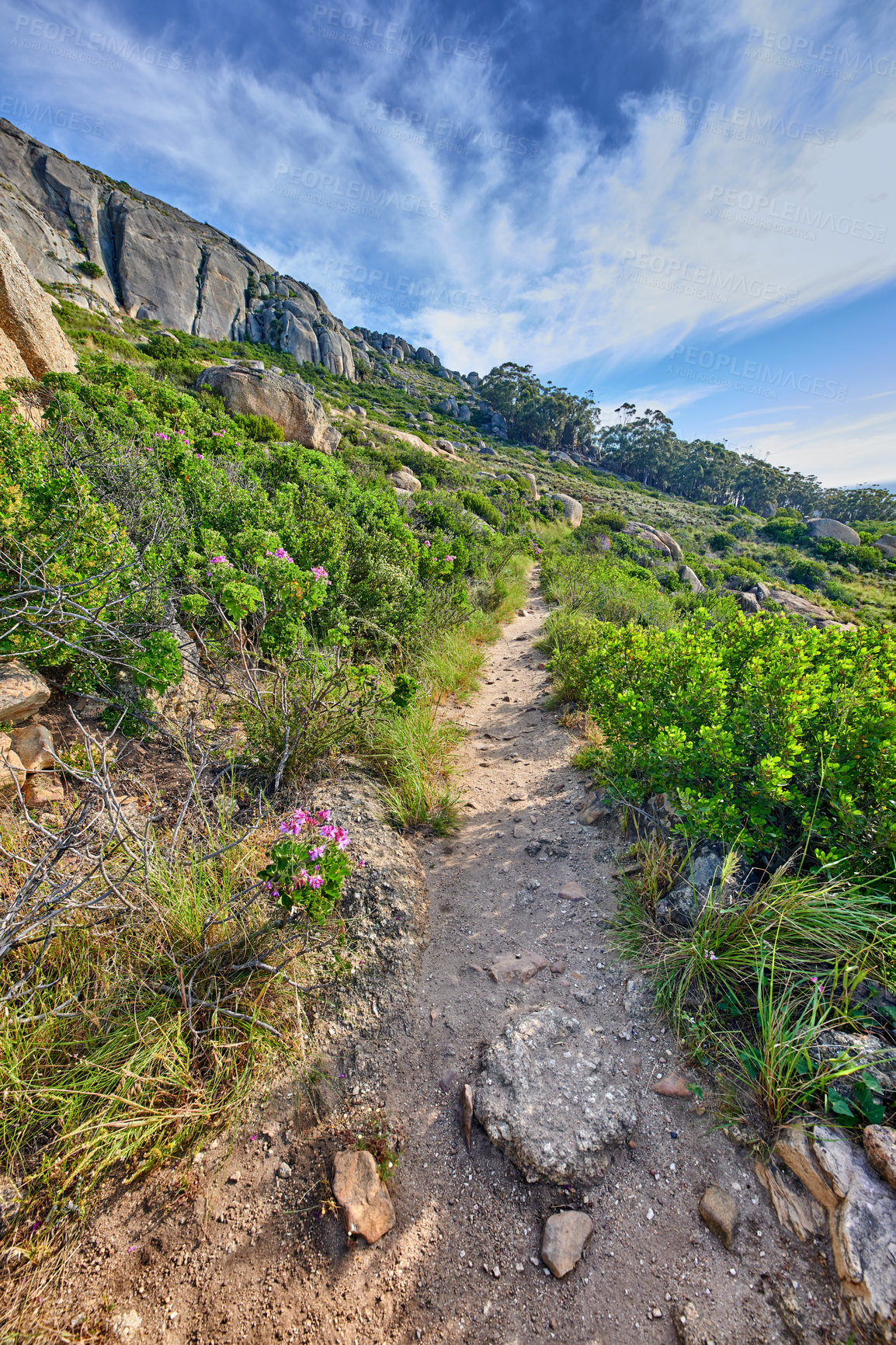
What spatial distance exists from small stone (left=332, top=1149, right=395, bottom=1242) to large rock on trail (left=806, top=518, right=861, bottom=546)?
5346 cm

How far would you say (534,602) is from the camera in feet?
39.2

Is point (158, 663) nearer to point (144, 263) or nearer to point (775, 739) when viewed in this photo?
point (775, 739)

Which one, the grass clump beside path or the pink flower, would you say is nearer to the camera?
the grass clump beside path

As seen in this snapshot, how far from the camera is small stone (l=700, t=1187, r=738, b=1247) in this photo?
1744 millimetres

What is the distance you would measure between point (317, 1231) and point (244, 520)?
5.77 metres

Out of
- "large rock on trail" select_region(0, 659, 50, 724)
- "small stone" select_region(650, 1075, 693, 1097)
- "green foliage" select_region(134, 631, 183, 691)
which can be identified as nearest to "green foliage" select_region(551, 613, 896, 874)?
"small stone" select_region(650, 1075, 693, 1097)

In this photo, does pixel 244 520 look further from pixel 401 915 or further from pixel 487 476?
pixel 487 476

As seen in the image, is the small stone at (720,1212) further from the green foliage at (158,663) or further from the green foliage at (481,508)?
the green foliage at (481,508)

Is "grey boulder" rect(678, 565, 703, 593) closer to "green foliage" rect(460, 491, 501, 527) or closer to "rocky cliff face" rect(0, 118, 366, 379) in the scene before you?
"green foliage" rect(460, 491, 501, 527)

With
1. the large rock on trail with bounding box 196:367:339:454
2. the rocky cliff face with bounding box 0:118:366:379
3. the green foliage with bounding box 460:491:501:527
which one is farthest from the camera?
the rocky cliff face with bounding box 0:118:366:379

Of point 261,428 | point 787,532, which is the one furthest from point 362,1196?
point 787,532

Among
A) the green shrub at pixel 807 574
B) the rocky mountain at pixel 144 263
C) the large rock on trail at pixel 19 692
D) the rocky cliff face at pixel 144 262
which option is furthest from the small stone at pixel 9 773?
the rocky cliff face at pixel 144 262

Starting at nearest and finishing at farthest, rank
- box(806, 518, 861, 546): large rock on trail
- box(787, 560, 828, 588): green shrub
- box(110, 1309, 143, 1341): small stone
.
A: box(110, 1309, 143, 1341): small stone, box(787, 560, 828, 588): green shrub, box(806, 518, 861, 546): large rock on trail

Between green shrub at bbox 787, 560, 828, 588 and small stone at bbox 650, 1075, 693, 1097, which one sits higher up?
green shrub at bbox 787, 560, 828, 588
